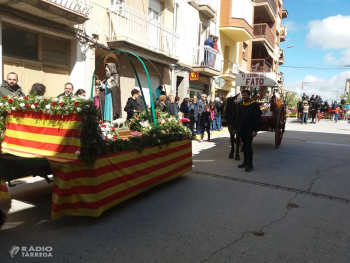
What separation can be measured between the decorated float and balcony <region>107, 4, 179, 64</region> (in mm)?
6921

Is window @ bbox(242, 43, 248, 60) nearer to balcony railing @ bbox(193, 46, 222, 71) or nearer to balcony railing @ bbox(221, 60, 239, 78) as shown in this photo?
balcony railing @ bbox(221, 60, 239, 78)

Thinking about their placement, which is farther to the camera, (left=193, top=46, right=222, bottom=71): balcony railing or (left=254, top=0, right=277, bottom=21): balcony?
(left=254, top=0, right=277, bottom=21): balcony

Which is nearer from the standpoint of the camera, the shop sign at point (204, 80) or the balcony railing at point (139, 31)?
the balcony railing at point (139, 31)

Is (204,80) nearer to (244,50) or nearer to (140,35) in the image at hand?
(140,35)

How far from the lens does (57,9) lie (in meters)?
8.18

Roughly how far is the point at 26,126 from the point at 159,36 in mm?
10031

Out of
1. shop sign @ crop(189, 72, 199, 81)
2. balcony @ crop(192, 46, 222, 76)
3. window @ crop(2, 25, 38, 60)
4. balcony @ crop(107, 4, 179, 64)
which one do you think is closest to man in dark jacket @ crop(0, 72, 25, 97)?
window @ crop(2, 25, 38, 60)

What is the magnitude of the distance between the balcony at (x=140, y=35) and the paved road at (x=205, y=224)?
7091mm

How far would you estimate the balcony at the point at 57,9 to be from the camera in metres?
7.62

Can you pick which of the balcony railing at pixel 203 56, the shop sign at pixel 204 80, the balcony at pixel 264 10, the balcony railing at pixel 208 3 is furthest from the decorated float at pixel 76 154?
the balcony at pixel 264 10

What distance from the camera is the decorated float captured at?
3418mm

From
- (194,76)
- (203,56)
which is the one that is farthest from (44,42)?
(203,56)

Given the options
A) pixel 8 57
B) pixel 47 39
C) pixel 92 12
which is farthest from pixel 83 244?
pixel 92 12

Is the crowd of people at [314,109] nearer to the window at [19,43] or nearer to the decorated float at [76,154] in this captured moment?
the window at [19,43]
